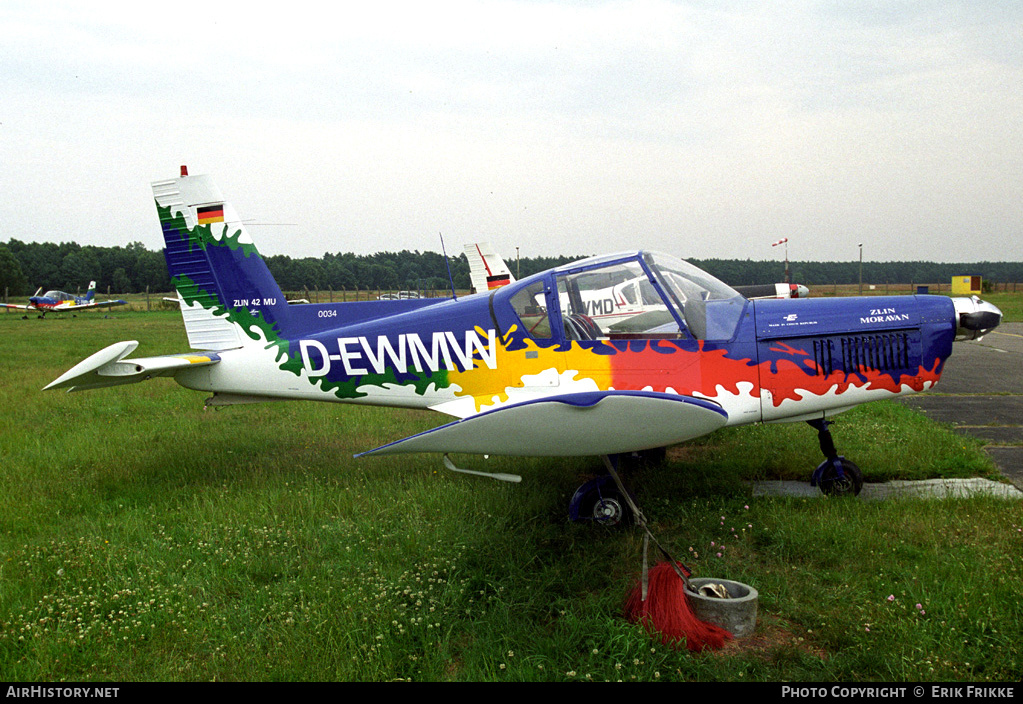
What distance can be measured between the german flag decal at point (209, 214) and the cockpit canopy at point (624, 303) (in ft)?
10.1

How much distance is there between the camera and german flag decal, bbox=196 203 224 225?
20.0 ft

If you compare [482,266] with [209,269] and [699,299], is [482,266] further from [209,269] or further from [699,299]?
[699,299]

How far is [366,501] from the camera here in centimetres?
516

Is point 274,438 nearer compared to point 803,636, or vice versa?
point 803,636

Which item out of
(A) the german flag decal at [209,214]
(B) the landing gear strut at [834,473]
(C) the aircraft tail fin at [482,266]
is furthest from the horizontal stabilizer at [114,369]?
(C) the aircraft tail fin at [482,266]

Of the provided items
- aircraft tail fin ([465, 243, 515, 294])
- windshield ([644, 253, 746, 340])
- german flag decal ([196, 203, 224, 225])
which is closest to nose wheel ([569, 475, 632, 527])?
windshield ([644, 253, 746, 340])

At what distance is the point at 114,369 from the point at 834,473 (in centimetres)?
577

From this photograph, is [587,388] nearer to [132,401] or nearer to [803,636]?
[803,636]

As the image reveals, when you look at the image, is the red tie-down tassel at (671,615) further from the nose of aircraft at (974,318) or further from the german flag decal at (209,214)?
the german flag decal at (209,214)

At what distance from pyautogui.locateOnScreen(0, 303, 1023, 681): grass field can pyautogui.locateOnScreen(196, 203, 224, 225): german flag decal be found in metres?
2.39

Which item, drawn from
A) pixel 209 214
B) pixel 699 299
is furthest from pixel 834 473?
pixel 209 214
